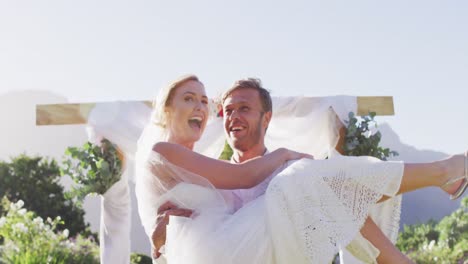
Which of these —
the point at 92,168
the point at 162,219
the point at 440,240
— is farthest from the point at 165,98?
the point at 440,240

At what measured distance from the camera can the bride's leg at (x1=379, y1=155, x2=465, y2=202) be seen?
7.04 ft

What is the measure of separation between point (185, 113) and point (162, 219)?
25.3 inches

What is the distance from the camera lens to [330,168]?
214cm

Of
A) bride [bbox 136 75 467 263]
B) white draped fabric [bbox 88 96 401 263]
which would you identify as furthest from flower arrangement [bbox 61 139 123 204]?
bride [bbox 136 75 467 263]

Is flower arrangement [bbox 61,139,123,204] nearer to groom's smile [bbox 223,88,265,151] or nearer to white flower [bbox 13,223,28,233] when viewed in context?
white flower [bbox 13,223,28,233]

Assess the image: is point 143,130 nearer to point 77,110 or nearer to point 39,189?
point 77,110

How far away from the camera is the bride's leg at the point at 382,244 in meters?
2.21

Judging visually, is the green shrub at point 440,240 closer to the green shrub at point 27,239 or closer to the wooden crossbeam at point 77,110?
the wooden crossbeam at point 77,110

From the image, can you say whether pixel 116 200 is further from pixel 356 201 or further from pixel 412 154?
pixel 412 154

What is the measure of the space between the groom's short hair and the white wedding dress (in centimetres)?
83

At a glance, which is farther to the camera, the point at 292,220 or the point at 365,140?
the point at 365,140

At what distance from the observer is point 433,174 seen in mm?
2160

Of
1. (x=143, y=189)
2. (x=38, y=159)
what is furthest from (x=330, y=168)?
(x=38, y=159)

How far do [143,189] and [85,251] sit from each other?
5.93 m
